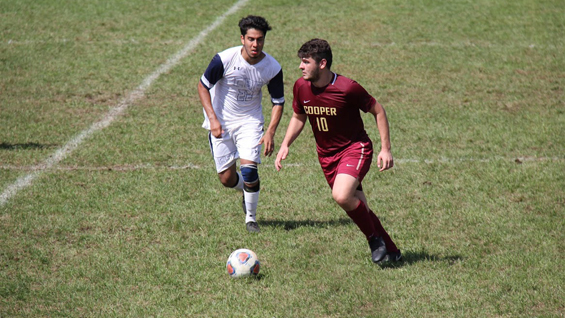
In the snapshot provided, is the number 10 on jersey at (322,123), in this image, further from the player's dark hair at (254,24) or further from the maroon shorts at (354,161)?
the player's dark hair at (254,24)

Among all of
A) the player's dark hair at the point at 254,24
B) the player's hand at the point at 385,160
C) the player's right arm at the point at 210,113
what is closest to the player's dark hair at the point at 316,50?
the player's dark hair at the point at 254,24

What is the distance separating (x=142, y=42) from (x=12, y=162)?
671cm

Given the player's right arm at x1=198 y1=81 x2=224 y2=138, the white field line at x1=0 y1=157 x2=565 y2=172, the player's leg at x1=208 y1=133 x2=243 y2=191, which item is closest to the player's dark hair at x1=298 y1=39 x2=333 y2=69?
the player's right arm at x1=198 y1=81 x2=224 y2=138

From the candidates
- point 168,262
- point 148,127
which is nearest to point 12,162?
point 148,127

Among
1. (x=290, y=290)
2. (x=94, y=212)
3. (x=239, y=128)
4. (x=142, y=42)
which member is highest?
(x=239, y=128)

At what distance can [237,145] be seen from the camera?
7848 millimetres

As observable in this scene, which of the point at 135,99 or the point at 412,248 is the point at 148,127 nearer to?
the point at 135,99

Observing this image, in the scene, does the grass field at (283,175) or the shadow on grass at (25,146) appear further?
the shadow on grass at (25,146)

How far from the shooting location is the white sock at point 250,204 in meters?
7.67

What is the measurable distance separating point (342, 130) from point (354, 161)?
0.35 metres

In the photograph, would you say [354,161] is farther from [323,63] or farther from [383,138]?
[323,63]

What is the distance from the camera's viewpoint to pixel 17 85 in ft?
43.6

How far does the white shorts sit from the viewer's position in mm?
7730

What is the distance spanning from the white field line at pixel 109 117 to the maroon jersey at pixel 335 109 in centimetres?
430
